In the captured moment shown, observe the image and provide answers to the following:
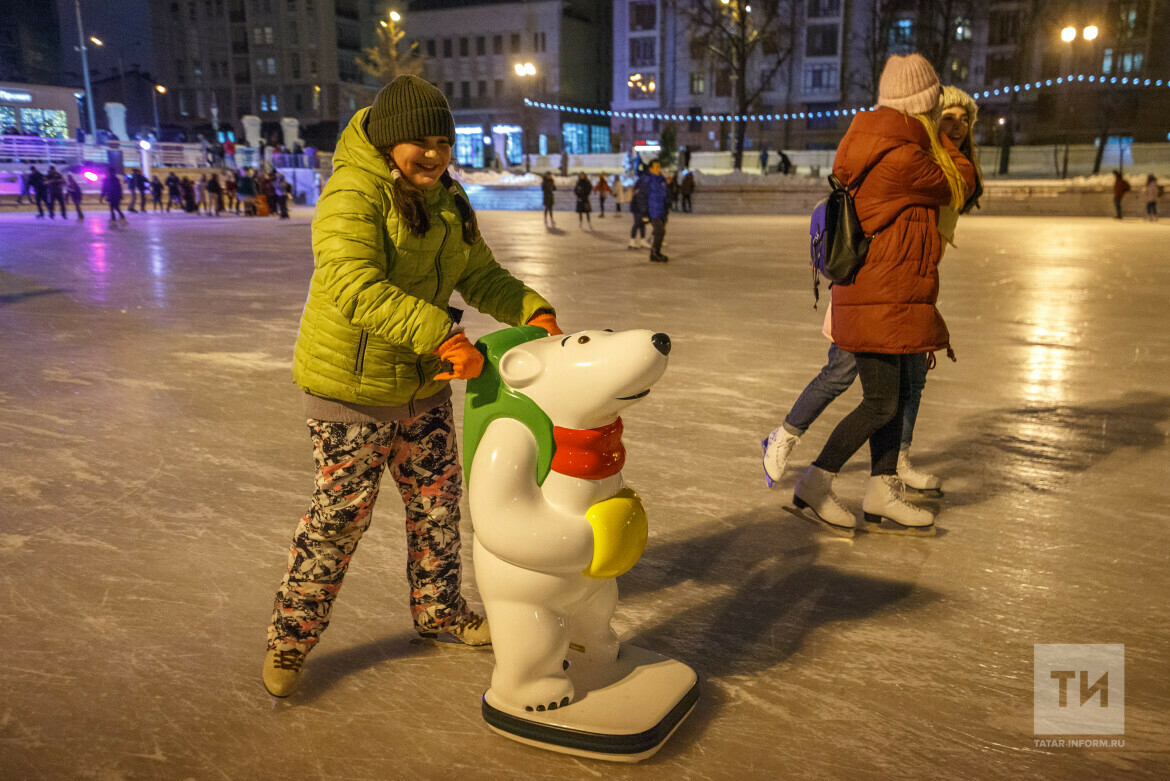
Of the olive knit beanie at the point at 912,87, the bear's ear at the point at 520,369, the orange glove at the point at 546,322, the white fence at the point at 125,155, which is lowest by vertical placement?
the bear's ear at the point at 520,369

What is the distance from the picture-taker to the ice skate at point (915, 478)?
11.8 ft

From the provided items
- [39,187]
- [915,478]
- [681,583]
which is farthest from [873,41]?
[681,583]

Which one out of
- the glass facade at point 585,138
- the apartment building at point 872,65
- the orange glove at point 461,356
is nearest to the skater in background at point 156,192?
the apartment building at point 872,65

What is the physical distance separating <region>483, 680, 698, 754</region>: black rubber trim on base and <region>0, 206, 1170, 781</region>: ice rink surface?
0.05 meters

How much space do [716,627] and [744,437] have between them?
1902 millimetres

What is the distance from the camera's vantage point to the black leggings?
3.00 m

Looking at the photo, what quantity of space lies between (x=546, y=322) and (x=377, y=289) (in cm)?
44

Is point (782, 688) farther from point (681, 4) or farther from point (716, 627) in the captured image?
point (681, 4)

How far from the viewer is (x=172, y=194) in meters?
28.8

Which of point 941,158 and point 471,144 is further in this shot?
point 471,144

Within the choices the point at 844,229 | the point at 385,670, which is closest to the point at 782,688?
the point at 385,670

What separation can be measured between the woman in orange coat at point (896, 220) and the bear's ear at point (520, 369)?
1.61 meters

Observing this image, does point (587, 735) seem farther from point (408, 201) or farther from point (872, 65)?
point (872, 65)

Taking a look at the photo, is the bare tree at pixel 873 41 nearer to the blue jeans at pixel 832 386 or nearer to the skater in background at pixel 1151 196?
the skater in background at pixel 1151 196
